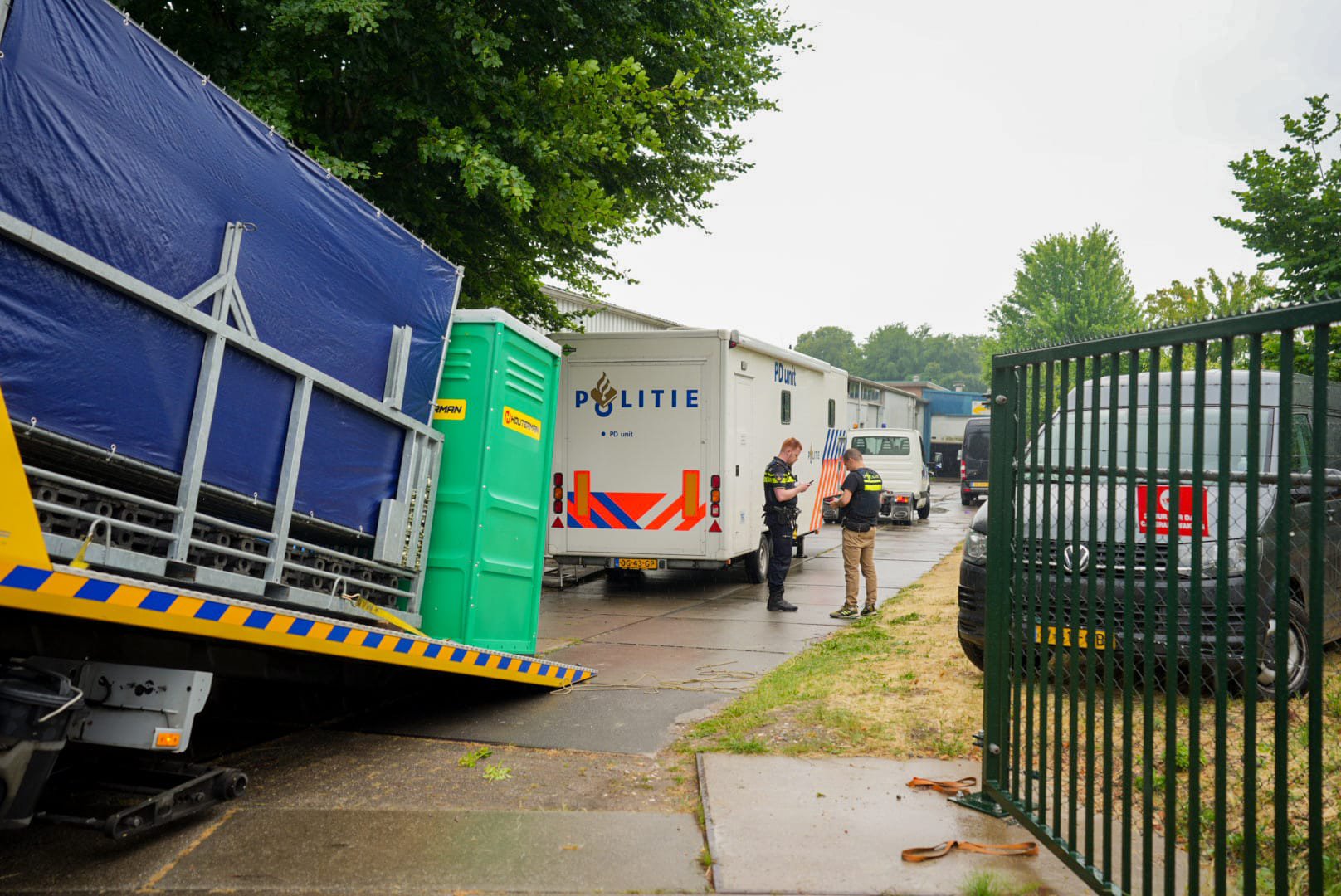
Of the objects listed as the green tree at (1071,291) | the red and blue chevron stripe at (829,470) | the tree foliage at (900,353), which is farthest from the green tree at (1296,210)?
the tree foliage at (900,353)

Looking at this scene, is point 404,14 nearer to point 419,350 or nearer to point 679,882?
point 419,350

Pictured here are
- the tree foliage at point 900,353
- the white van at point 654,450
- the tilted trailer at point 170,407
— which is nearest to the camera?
the tilted trailer at point 170,407

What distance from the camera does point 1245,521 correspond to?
2969 millimetres

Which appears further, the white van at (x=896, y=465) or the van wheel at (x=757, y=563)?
the white van at (x=896, y=465)

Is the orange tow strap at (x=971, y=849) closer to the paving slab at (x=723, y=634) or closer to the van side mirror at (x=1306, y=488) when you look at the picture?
the van side mirror at (x=1306, y=488)

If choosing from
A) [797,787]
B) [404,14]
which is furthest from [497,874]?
[404,14]

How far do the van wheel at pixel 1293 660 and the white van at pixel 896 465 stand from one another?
18240 mm

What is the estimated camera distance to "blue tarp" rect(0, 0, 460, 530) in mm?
3480

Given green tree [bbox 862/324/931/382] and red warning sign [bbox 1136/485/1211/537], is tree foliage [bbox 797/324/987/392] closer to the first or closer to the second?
green tree [bbox 862/324/931/382]

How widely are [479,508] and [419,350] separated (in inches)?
37.1

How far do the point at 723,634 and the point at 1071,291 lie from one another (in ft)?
178

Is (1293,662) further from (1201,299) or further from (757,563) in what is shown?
(1201,299)

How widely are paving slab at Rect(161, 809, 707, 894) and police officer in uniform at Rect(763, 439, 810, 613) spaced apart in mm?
6566

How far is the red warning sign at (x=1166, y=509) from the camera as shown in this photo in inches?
131
